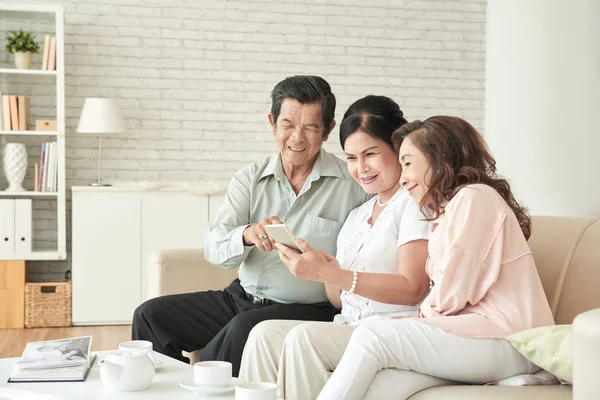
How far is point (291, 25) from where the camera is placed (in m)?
6.11

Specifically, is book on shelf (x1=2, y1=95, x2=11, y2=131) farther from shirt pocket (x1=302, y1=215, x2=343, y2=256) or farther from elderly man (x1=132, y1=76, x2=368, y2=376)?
shirt pocket (x1=302, y1=215, x2=343, y2=256)

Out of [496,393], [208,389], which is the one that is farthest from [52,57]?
[496,393]

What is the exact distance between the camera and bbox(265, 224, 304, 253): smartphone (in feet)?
8.12

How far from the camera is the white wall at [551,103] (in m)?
3.16

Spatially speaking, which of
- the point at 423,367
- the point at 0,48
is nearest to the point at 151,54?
the point at 0,48

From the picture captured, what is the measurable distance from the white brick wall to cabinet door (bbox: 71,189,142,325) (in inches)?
17.2

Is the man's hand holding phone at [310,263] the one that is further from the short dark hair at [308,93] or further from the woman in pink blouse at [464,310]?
the short dark hair at [308,93]

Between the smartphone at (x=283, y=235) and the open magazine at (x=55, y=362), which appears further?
the smartphone at (x=283, y=235)

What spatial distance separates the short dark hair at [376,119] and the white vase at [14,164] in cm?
337

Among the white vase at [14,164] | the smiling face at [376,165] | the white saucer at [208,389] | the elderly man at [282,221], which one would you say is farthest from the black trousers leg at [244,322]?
the white vase at [14,164]

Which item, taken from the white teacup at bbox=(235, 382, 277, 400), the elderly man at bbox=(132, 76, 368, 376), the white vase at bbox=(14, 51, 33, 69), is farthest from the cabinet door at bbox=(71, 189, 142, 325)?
the white teacup at bbox=(235, 382, 277, 400)

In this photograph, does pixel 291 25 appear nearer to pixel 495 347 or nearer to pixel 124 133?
pixel 124 133

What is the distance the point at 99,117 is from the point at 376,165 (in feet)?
10.8

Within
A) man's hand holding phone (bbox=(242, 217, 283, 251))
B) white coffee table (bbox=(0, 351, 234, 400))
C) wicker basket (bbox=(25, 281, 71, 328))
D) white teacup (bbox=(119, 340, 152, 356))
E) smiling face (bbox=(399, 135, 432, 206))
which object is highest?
smiling face (bbox=(399, 135, 432, 206))
